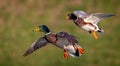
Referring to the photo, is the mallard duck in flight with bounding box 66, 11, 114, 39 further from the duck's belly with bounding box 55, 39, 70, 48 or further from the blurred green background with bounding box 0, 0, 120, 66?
the blurred green background with bounding box 0, 0, 120, 66

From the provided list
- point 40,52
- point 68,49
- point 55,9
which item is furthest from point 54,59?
point 68,49

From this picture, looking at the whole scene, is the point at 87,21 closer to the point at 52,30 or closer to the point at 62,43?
the point at 62,43

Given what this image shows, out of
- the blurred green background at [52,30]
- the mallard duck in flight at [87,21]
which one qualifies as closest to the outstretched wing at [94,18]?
the mallard duck in flight at [87,21]

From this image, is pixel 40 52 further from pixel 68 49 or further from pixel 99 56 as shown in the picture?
pixel 68 49

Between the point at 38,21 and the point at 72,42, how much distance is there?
33.0 feet

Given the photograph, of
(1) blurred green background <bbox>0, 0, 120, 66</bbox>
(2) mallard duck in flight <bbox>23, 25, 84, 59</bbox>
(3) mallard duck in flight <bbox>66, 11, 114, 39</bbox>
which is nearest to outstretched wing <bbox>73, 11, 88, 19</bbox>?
(3) mallard duck in flight <bbox>66, 11, 114, 39</bbox>

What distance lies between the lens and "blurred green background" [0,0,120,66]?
54.8 feet

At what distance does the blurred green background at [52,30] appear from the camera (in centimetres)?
1671

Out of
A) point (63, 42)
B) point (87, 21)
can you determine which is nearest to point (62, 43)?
point (63, 42)

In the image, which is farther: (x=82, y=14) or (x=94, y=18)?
(x=82, y=14)

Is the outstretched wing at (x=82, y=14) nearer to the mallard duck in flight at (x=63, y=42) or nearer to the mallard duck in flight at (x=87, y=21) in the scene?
the mallard duck in flight at (x=87, y=21)

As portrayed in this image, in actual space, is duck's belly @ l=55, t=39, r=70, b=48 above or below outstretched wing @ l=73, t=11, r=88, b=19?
below

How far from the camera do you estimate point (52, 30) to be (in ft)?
59.1

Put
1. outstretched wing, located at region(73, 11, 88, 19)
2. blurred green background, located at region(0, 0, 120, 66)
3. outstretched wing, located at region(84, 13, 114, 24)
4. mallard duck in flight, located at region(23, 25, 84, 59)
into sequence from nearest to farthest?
1. outstretched wing, located at region(84, 13, 114, 24)
2. mallard duck in flight, located at region(23, 25, 84, 59)
3. outstretched wing, located at region(73, 11, 88, 19)
4. blurred green background, located at region(0, 0, 120, 66)
